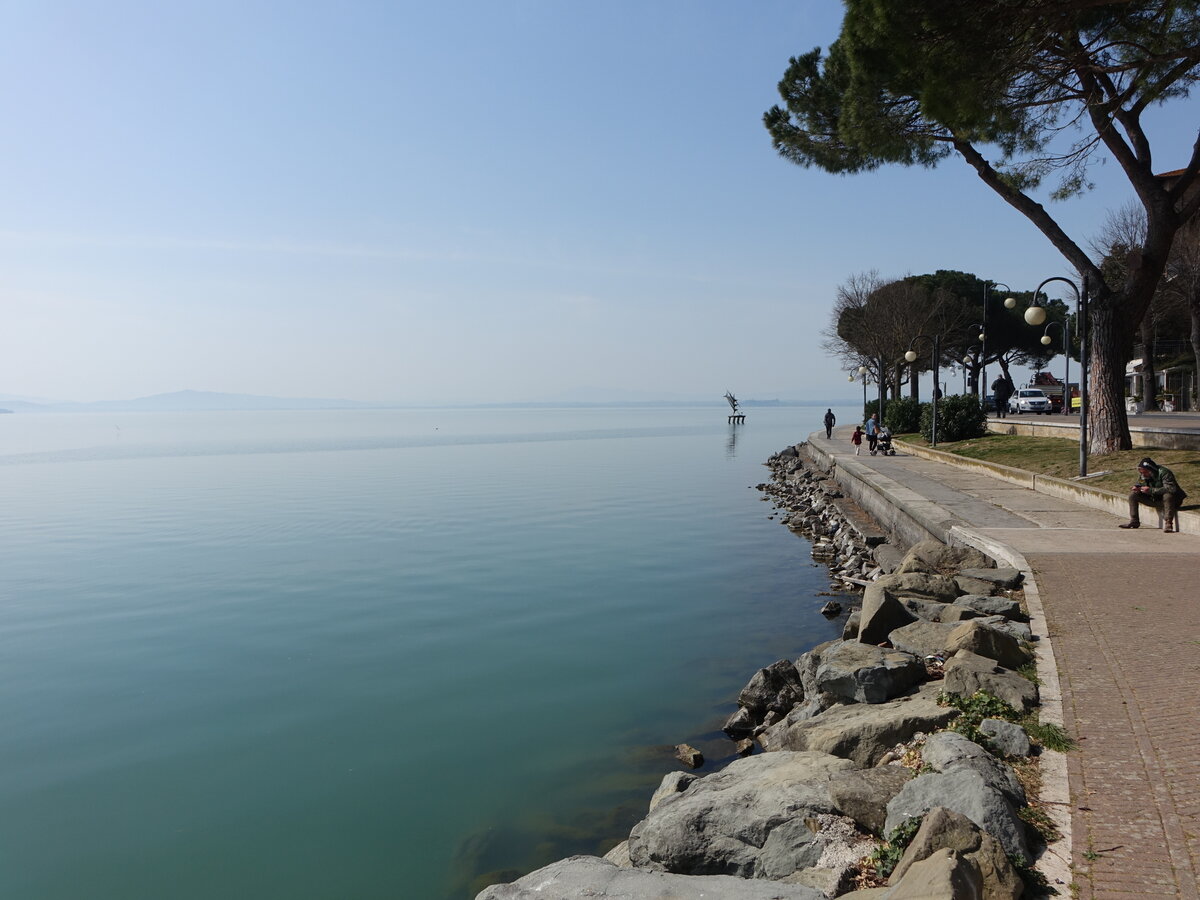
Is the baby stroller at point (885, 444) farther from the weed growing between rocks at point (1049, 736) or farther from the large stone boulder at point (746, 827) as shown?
the large stone boulder at point (746, 827)

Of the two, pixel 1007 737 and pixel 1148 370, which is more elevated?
pixel 1148 370

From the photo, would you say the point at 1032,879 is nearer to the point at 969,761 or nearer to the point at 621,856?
the point at 969,761

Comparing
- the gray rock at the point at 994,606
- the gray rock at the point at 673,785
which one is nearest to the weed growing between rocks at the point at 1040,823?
the gray rock at the point at 673,785

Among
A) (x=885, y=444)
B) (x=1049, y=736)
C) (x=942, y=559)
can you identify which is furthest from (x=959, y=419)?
(x=1049, y=736)

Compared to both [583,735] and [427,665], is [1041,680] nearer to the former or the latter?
[583,735]

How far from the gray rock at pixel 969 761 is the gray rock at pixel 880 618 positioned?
3557 millimetres

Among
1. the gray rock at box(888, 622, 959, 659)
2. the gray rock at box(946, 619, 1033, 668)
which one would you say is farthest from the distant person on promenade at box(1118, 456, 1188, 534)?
the gray rock at box(946, 619, 1033, 668)

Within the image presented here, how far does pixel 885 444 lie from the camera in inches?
1234

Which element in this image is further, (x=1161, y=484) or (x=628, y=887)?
(x=1161, y=484)

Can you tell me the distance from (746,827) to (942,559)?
24.8 feet

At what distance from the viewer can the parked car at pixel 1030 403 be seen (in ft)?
150

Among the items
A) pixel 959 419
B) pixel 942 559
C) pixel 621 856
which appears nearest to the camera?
pixel 621 856

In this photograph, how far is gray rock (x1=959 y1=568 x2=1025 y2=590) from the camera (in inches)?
367

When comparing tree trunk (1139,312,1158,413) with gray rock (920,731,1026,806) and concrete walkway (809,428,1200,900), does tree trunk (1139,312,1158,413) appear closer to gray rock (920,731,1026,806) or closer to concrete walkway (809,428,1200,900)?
concrete walkway (809,428,1200,900)
